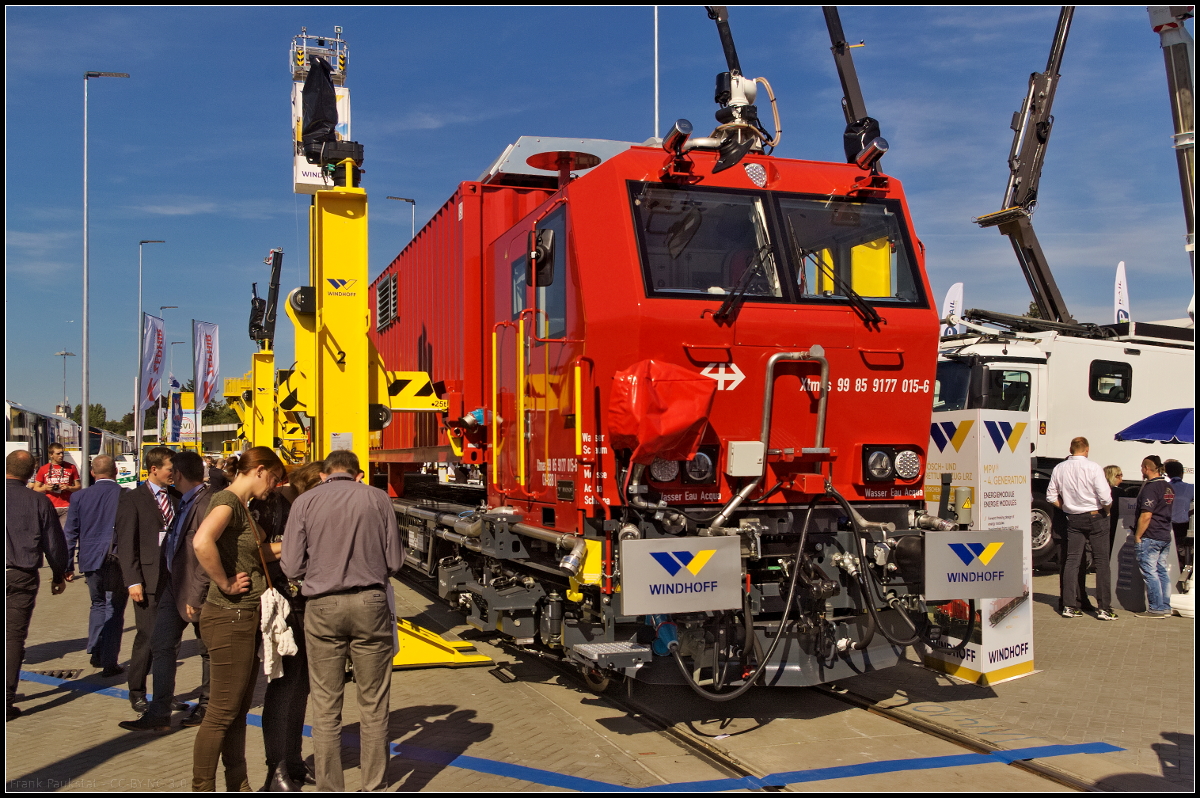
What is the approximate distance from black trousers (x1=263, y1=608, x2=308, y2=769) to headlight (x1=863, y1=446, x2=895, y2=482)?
3.62 m

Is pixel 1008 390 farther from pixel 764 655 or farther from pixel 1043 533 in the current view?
pixel 764 655

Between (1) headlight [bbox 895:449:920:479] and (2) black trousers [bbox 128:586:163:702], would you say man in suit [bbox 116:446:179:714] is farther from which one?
(1) headlight [bbox 895:449:920:479]

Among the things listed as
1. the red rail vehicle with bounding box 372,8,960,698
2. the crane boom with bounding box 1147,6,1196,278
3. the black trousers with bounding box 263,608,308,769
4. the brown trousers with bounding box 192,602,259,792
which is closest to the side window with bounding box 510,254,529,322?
the red rail vehicle with bounding box 372,8,960,698

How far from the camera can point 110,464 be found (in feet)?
28.1

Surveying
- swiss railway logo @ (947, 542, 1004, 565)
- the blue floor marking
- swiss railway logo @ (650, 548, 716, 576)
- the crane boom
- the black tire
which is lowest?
the blue floor marking

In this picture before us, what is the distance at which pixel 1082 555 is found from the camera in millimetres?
10703

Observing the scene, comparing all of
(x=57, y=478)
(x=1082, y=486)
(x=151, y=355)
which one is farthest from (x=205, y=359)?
(x=1082, y=486)

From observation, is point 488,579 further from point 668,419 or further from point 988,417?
point 988,417

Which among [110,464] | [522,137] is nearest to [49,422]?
[110,464]

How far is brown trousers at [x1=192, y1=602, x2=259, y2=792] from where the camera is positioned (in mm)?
4812

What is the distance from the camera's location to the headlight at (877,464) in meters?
6.30

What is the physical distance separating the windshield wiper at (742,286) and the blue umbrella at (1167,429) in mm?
7733

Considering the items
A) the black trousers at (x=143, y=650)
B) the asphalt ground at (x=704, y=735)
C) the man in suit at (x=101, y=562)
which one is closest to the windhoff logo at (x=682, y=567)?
the asphalt ground at (x=704, y=735)

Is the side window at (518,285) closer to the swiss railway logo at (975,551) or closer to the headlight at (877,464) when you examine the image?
the headlight at (877,464)
